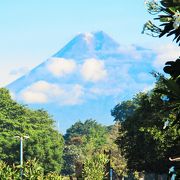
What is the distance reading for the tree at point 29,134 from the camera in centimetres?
10612

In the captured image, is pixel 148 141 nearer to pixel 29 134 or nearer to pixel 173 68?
pixel 173 68

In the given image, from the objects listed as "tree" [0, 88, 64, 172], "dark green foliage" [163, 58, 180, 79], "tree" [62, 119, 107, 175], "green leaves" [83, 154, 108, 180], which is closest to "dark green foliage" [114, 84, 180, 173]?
"green leaves" [83, 154, 108, 180]

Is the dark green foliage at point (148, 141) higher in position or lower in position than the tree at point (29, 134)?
lower

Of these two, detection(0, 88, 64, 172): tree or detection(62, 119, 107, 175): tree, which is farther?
detection(62, 119, 107, 175): tree

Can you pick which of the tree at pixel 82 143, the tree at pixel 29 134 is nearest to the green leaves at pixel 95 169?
the tree at pixel 29 134

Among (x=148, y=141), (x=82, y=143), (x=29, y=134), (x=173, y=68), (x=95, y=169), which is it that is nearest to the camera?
(x=173, y=68)

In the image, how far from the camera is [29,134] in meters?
110

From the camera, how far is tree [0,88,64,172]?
106125 millimetres

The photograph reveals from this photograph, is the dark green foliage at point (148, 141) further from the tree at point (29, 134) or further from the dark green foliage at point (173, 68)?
the tree at point (29, 134)

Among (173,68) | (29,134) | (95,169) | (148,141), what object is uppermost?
(29,134)

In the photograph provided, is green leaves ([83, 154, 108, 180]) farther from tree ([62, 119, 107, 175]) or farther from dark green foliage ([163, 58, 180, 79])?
dark green foliage ([163, 58, 180, 79])

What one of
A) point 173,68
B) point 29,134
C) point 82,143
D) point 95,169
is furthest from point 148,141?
point 82,143

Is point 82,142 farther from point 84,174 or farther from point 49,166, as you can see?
point 84,174

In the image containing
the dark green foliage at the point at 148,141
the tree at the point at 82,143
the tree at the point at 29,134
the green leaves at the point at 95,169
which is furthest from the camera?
the tree at the point at 82,143
